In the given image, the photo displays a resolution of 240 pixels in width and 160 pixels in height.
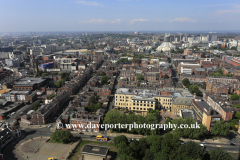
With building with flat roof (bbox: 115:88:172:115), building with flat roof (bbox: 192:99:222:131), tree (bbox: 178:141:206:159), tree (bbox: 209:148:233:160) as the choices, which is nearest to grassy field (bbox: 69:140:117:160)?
tree (bbox: 178:141:206:159)

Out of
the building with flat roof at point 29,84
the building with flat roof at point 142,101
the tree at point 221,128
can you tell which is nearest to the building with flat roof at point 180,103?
the building with flat roof at point 142,101

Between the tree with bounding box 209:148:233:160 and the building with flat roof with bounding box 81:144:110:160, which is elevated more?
the tree with bounding box 209:148:233:160

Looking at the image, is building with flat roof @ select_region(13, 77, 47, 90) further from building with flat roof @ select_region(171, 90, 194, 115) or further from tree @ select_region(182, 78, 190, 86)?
tree @ select_region(182, 78, 190, 86)

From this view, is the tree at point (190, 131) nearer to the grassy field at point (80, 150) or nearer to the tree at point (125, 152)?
the tree at point (125, 152)

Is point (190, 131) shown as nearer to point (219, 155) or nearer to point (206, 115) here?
point (206, 115)

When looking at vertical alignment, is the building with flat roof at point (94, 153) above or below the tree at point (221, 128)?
below

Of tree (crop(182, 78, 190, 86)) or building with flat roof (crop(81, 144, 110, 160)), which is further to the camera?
tree (crop(182, 78, 190, 86))

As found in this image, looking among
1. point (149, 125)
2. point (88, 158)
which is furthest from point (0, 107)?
point (149, 125)

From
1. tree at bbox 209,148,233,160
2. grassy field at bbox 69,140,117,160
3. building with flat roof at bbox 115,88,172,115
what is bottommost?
grassy field at bbox 69,140,117,160

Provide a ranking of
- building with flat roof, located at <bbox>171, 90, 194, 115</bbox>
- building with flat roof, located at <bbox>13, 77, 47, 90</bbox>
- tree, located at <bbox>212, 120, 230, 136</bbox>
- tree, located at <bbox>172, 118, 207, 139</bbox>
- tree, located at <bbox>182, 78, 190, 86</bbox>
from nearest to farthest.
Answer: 1. tree, located at <bbox>172, 118, 207, 139</bbox>
2. tree, located at <bbox>212, 120, 230, 136</bbox>
3. building with flat roof, located at <bbox>171, 90, 194, 115</bbox>
4. building with flat roof, located at <bbox>13, 77, 47, 90</bbox>
5. tree, located at <bbox>182, 78, 190, 86</bbox>
